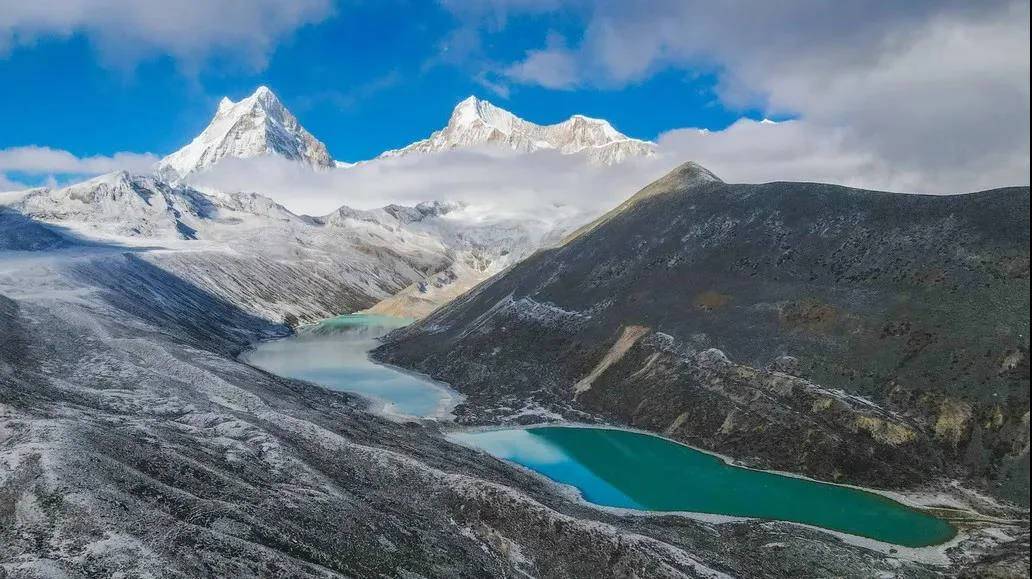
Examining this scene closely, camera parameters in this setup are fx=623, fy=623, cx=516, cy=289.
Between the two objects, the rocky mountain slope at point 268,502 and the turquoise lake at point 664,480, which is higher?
the rocky mountain slope at point 268,502

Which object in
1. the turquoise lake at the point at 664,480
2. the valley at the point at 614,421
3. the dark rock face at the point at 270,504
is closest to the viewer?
the dark rock face at the point at 270,504

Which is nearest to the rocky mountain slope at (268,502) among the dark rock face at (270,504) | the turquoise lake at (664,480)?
the dark rock face at (270,504)

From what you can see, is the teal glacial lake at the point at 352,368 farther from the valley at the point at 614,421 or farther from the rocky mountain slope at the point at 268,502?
the rocky mountain slope at the point at 268,502

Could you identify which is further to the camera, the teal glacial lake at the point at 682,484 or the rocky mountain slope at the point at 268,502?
the teal glacial lake at the point at 682,484

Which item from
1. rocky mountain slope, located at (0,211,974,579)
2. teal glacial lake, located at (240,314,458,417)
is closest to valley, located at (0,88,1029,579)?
rocky mountain slope, located at (0,211,974,579)

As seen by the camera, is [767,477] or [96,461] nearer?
[96,461]

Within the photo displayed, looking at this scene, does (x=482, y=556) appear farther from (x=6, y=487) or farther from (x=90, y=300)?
(x=90, y=300)

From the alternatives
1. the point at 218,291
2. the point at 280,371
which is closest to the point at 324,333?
the point at 218,291

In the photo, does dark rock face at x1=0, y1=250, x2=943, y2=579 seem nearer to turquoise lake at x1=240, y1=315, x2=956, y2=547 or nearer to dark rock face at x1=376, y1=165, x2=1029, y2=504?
turquoise lake at x1=240, y1=315, x2=956, y2=547
